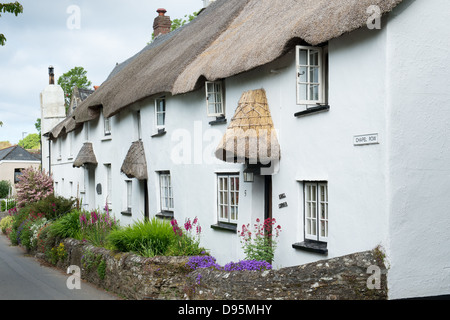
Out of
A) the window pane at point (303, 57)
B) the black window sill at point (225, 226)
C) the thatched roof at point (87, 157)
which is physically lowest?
the black window sill at point (225, 226)

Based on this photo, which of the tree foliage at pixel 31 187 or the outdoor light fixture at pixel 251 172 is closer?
the outdoor light fixture at pixel 251 172

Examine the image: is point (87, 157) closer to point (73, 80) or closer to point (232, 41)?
point (232, 41)

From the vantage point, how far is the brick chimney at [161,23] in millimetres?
26430

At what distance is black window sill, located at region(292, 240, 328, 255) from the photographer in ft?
28.4

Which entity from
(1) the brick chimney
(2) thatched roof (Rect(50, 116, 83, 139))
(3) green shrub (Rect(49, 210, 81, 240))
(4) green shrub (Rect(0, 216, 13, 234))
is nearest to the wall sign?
(3) green shrub (Rect(49, 210, 81, 240))

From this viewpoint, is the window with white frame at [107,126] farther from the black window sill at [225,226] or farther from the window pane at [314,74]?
the window pane at [314,74]

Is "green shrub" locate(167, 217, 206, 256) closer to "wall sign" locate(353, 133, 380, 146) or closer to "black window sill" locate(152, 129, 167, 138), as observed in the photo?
"black window sill" locate(152, 129, 167, 138)

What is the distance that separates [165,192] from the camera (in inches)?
603

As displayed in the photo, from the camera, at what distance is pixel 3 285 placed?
13.2m

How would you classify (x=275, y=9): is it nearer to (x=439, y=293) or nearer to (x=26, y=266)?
(x=439, y=293)

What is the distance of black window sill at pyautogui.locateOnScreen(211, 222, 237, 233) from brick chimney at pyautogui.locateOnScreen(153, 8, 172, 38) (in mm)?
16473

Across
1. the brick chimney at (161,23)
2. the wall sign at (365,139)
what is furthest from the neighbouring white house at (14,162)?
the wall sign at (365,139)

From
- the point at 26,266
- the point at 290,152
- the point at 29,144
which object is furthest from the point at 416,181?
the point at 29,144

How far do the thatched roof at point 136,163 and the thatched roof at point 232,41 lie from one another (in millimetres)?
1365
